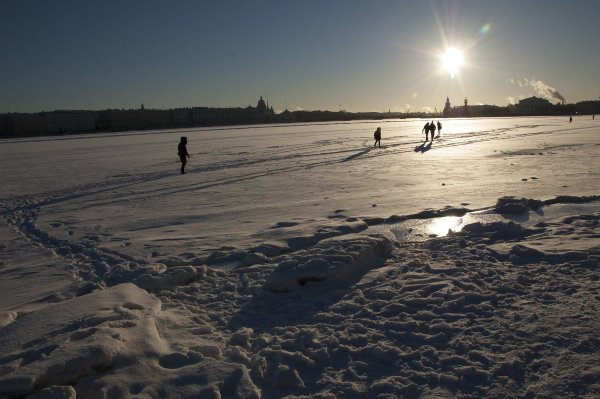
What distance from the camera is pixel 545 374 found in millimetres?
2998

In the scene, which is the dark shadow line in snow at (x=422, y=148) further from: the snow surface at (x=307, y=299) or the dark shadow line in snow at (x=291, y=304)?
Result: the dark shadow line in snow at (x=291, y=304)

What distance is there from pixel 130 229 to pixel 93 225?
39.2 inches

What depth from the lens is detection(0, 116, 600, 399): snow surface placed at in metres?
3.03

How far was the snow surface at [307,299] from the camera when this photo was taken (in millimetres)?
3027

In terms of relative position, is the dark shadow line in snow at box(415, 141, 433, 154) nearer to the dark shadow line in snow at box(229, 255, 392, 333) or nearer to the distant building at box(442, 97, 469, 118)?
the dark shadow line in snow at box(229, 255, 392, 333)

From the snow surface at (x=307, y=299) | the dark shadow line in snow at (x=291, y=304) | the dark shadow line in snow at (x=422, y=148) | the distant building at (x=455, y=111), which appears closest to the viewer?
the snow surface at (x=307, y=299)

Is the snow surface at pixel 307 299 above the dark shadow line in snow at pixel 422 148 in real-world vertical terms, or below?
below

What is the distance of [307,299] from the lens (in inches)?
177

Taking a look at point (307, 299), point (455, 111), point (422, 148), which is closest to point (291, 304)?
point (307, 299)

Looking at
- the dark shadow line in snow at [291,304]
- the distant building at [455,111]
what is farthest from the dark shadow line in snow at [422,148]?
the distant building at [455,111]

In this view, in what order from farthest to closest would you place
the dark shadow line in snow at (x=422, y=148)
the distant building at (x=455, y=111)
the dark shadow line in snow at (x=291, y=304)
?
the distant building at (x=455, y=111) → the dark shadow line in snow at (x=422, y=148) → the dark shadow line in snow at (x=291, y=304)

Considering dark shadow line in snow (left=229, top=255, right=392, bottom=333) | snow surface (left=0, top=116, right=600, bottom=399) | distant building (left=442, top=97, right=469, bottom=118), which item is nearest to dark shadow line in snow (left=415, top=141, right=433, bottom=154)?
snow surface (left=0, top=116, right=600, bottom=399)

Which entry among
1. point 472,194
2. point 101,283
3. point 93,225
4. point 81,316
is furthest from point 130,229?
point 472,194

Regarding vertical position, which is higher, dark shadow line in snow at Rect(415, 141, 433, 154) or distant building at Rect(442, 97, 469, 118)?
distant building at Rect(442, 97, 469, 118)
